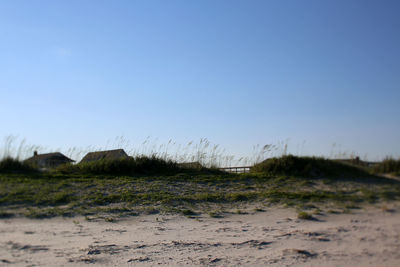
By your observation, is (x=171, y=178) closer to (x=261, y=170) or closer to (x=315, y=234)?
(x=261, y=170)

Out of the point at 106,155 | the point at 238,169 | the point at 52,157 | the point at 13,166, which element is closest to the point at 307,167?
the point at 238,169

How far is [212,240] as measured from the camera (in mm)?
4977

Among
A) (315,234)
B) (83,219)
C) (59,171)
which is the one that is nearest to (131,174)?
(59,171)

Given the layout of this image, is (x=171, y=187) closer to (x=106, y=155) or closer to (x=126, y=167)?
(x=126, y=167)

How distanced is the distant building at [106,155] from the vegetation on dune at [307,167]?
18.5 ft

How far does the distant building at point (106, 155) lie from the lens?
1109 cm

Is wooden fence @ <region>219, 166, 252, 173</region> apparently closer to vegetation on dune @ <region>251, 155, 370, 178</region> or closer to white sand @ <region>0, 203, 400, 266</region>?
vegetation on dune @ <region>251, 155, 370, 178</region>

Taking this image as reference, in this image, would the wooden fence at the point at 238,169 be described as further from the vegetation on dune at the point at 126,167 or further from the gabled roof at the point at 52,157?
the gabled roof at the point at 52,157

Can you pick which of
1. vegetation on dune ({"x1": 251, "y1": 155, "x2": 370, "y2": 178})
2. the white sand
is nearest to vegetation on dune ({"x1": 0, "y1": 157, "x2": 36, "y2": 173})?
the white sand

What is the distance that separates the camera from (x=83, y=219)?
6223mm

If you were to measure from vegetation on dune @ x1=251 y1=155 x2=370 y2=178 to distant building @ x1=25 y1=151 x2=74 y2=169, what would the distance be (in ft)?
25.1

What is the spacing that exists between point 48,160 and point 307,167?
408 inches

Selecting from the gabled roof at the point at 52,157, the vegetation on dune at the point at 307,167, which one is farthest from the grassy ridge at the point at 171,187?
the gabled roof at the point at 52,157

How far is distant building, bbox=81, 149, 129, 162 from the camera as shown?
11.1 m
